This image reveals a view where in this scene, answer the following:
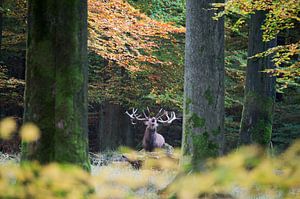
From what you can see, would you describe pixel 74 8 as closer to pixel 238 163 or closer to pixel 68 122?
pixel 68 122

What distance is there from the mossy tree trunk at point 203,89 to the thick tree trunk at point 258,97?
3289 mm

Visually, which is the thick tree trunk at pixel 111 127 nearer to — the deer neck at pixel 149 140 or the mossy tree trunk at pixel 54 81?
the deer neck at pixel 149 140

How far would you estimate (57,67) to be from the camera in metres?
4.86

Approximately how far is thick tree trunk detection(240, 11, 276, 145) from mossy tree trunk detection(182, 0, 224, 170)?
10.8 ft

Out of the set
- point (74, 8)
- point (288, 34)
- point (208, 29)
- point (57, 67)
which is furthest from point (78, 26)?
point (288, 34)

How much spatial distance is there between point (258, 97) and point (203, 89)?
3.63 m

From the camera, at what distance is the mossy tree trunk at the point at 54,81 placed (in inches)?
190

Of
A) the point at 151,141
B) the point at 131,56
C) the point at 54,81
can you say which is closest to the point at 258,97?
the point at 131,56

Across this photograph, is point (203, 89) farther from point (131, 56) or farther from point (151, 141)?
point (151, 141)

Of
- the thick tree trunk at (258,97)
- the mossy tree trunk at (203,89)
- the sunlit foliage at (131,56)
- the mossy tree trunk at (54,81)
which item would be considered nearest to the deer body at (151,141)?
the sunlit foliage at (131,56)

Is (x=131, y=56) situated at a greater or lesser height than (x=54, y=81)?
greater

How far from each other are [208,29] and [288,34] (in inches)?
383

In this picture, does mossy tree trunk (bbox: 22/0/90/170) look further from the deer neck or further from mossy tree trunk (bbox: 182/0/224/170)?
the deer neck

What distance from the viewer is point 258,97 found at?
35.6 feet
